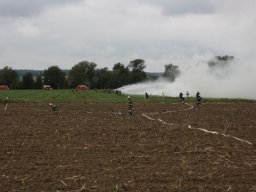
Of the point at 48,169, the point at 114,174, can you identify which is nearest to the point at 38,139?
the point at 48,169

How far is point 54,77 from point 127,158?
16958 cm

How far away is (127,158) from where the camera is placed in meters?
18.9

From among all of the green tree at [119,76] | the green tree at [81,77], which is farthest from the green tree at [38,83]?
the green tree at [119,76]

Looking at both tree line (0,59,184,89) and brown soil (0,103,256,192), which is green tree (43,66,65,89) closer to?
tree line (0,59,184,89)

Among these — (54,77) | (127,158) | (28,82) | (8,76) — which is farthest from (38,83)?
(127,158)

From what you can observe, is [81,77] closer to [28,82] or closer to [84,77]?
[84,77]

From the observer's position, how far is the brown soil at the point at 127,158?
14.8 meters

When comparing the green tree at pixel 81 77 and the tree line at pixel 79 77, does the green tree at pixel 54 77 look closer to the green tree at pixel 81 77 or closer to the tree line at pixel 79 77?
the tree line at pixel 79 77

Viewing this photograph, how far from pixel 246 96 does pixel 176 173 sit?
7002 centimetres

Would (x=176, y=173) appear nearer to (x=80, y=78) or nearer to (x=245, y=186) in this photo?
(x=245, y=186)

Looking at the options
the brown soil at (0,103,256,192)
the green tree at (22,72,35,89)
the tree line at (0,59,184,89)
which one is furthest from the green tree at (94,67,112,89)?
the brown soil at (0,103,256,192)

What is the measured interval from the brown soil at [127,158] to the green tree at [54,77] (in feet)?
513

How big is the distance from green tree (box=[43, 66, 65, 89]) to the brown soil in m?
156

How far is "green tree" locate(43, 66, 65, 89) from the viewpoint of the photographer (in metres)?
185
